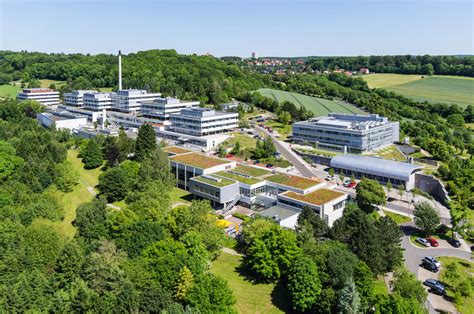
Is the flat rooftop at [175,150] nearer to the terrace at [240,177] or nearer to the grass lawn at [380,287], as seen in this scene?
the terrace at [240,177]

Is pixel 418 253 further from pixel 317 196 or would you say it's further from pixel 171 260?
pixel 171 260

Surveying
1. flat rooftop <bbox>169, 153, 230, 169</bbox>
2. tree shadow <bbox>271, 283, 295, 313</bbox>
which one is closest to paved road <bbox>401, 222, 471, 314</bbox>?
tree shadow <bbox>271, 283, 295, 313</bbox>

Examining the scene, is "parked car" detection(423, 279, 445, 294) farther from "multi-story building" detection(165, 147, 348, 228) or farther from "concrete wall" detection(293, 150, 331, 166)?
"concrete wall" detection(293, 150, 331, 166)

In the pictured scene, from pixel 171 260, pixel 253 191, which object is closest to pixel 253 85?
pixel 253 191

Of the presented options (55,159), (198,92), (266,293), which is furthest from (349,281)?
(198,92)

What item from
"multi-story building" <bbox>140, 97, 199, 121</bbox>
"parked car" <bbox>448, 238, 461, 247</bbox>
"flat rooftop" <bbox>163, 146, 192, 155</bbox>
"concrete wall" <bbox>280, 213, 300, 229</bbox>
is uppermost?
"multi-story building" <bbox>140, 97, 199, 121</bbox>

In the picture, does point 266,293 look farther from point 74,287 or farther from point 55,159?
point 55,159

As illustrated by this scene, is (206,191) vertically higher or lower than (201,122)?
lower

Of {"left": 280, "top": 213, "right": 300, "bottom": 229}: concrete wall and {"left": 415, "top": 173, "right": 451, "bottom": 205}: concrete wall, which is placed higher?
{"left": 415, "top": 173, "right": 451, "bottom": 205}: concrete wall
